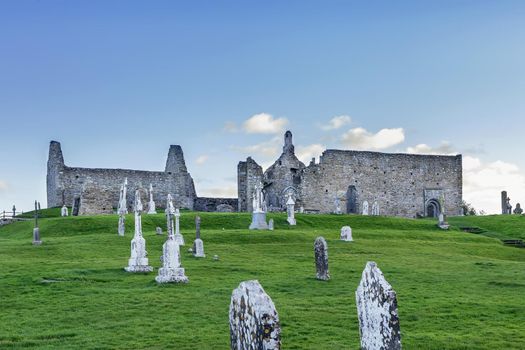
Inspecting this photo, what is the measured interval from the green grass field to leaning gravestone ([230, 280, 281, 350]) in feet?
15.0

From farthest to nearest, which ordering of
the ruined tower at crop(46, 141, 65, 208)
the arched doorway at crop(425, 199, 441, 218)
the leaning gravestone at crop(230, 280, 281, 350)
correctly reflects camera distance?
the arched doorway at crop(425, 199, 441, 218), the ruined tower at crop(46, 141, 65, 208), the leaning gravestone at crop(230, 280, 281, 350)

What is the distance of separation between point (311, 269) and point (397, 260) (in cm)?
559

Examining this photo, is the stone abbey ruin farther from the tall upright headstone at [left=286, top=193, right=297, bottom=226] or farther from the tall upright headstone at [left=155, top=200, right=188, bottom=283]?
the tall upright headstone at [left=155, top=200, right=188, bottom=283]

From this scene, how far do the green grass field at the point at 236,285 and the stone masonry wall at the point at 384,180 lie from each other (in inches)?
1170

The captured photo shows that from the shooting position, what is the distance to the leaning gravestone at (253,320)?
7.70 metres

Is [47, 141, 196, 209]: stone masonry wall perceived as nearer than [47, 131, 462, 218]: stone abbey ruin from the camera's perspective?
No

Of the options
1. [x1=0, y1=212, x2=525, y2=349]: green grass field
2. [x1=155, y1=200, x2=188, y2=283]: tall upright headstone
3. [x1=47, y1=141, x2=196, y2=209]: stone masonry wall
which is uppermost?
[x1=47, y1=141, x2=196, y2=209]: stone masonry wall

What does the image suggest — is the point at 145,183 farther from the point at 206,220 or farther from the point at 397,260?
the point at 397,260

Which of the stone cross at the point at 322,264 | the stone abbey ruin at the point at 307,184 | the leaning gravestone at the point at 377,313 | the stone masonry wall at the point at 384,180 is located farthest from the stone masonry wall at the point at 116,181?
the leaning gravestone at the point at 377,313

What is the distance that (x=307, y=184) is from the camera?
65438mm

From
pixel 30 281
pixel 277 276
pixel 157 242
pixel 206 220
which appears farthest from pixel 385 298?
pixel 206 220

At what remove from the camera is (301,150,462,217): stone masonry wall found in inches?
2608

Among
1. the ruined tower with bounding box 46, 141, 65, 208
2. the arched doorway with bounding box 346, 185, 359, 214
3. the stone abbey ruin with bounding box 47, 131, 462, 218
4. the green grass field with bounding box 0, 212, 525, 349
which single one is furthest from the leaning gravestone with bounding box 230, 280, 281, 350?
the arched doorway with bounding box 346, 185, 359, 214

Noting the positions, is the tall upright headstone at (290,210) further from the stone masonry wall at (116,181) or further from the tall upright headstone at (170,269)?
the stone masonry wall at (116,181)
